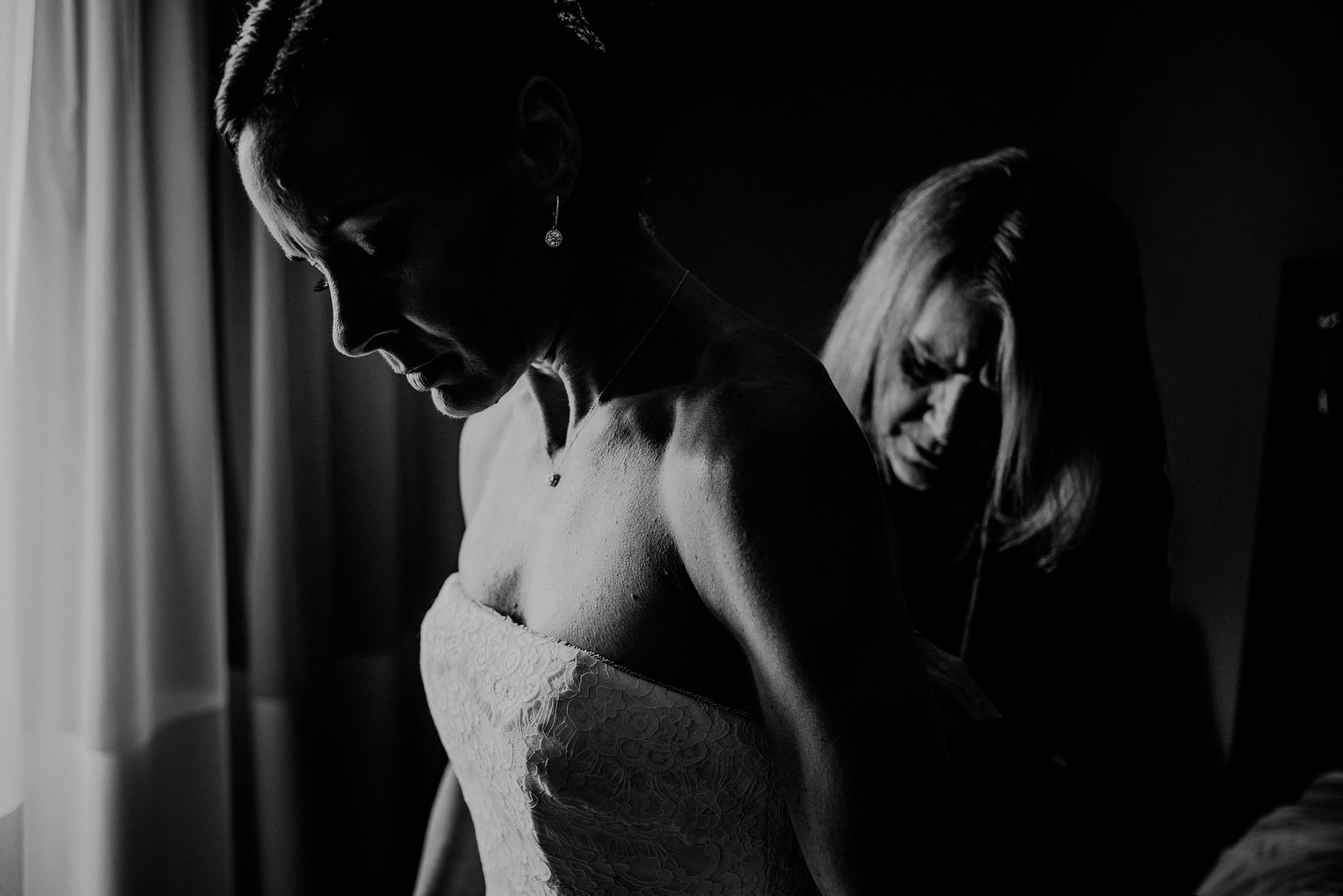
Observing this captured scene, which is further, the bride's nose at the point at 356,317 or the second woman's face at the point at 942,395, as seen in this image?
the second woman's face at the point at 942,395

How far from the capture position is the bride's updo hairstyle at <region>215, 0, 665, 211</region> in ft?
2.01

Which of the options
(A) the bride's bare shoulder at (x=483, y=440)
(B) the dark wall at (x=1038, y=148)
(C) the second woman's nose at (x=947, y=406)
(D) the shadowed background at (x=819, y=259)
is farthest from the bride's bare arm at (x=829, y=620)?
(B) the dark wall at (x=1038, y=148)

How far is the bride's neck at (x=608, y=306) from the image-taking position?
0.74m

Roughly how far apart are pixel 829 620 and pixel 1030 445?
3.02ft

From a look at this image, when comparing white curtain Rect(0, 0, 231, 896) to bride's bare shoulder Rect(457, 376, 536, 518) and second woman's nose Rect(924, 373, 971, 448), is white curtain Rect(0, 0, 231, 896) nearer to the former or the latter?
bride's bare shoulder Rect(457, 376, 536, 518)

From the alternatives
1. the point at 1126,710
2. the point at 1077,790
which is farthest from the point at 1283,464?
the point at 1077,790

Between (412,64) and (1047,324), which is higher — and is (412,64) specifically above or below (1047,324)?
above

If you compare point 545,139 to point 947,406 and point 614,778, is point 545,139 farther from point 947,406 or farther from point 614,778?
point 947,406

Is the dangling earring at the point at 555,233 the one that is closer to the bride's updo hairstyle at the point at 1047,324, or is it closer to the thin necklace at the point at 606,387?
the thin necklace at the point at 606,387

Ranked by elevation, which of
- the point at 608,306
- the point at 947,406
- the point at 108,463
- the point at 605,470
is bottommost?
the point at 108,463

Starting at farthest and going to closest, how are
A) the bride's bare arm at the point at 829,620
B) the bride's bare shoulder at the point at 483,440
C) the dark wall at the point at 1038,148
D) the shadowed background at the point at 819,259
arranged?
the dark wall at the point at 1038,148 < the shadowed background at the point at 819,259 < the bride's bare shoulder at the point at 483,440 < the bride's bare arm at the point at 829,620

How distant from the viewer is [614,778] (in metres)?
0.71

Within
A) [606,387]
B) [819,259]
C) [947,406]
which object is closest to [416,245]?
[606,387]

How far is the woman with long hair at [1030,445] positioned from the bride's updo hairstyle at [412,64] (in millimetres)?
878
